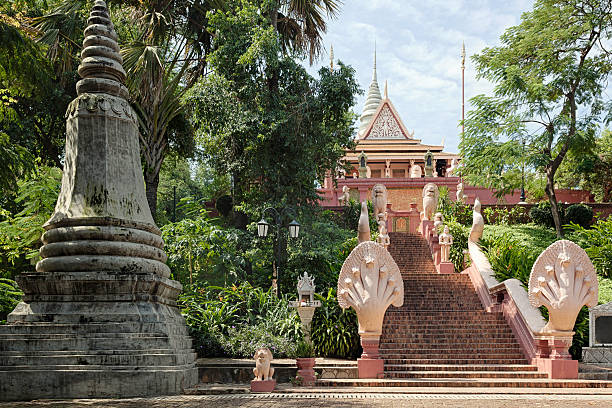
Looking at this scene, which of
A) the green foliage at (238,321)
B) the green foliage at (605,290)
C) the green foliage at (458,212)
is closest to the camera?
the green foliage at (238,321)

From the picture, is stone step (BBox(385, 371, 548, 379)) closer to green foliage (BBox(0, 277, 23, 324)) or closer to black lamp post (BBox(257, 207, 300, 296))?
black lamp post (BBox(257, 207, 300, 296))

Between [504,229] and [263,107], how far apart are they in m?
9.61

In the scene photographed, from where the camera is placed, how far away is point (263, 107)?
46.4 feet

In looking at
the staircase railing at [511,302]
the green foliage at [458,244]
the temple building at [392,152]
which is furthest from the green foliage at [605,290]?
the temple building at [392,152]

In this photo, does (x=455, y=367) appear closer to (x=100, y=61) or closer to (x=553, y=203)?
(x=100, y=61)

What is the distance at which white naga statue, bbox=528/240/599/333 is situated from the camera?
394 inches

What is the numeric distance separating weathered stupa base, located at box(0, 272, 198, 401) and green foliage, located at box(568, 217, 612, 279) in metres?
11.5

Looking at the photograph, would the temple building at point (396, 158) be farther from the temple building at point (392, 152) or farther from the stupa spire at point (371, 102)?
the stupa spire at point (371, 102)

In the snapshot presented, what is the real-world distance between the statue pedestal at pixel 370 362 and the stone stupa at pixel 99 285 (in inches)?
117

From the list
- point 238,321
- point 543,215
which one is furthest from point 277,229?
point 543,215

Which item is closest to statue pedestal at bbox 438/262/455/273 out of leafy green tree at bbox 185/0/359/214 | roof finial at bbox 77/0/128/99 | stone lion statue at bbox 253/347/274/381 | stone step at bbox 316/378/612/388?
leafy green tree at bbox 185/0/359/214

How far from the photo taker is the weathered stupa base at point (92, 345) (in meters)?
6.71

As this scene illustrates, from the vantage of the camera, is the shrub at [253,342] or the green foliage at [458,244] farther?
the green foliage at [458,244]

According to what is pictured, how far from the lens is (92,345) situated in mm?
7027
